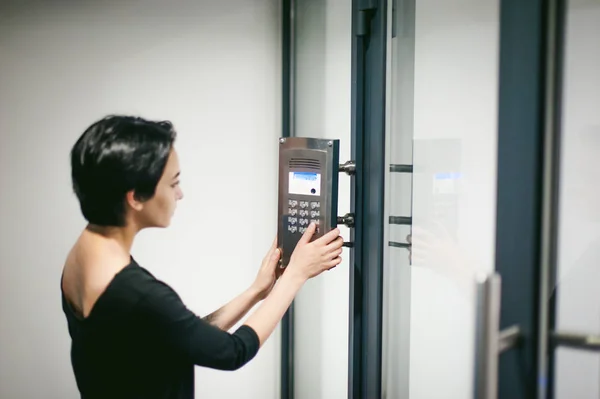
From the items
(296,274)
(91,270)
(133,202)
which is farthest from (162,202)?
(296,274)

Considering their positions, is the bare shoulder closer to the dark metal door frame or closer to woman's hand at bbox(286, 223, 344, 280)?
woman's hand at bbox(286, 223, 344, 280)

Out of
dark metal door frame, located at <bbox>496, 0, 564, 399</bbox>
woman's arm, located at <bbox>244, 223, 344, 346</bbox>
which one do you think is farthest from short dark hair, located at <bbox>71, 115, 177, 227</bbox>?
dark metal door frame, located at <bbox>496, 0, 564, 399</bbox>

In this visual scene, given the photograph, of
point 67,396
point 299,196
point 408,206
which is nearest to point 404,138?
point 408,206

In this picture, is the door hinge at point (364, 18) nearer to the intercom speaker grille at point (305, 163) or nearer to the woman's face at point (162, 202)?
the intercom speaker grille at point (305, 163)

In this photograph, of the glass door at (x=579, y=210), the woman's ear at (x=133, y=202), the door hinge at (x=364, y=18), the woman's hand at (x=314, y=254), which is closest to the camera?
the glass door at (x=579, y=210)

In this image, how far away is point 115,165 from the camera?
1.10m

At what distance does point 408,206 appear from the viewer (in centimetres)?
139

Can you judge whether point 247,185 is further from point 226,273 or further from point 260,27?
point 260,27

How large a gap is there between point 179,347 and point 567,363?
0.69 m

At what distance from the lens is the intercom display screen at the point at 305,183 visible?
4.52 ft

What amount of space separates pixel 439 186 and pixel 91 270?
76cm

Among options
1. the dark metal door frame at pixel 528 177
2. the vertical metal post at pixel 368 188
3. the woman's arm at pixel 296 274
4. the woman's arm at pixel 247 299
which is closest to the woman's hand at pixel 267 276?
the woman's arm at pixel 247 299

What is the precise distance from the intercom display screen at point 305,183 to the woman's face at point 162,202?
327 mm

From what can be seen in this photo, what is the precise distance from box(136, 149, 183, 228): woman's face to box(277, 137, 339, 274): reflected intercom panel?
0.32m
